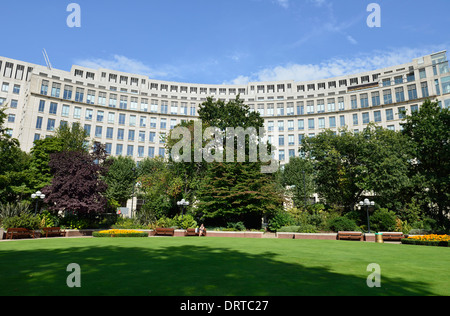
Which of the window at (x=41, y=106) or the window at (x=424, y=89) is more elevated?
the window at (x=424, y=89)

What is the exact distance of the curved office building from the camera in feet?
208

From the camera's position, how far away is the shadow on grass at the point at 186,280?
612cm

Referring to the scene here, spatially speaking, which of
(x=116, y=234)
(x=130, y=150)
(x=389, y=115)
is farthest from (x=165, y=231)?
(x=389, y=115)

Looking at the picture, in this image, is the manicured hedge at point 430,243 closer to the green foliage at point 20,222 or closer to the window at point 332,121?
the green foliage at point 20,222

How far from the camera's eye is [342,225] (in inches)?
1164

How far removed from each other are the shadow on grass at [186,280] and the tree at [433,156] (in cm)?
3111

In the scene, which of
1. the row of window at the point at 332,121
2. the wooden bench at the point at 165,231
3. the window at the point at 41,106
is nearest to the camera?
the wooden bench at the point at 165,231

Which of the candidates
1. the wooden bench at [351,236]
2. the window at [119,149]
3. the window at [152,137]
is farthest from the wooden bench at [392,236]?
the window at [119,149]

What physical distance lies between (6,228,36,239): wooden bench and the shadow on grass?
1405 centimetres

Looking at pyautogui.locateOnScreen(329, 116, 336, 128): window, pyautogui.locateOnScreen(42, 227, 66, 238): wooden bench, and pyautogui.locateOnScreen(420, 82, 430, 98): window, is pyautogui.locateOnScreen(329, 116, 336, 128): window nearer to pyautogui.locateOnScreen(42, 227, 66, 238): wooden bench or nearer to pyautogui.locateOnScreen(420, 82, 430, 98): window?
pyautogui.locateOnScreen(420, 82, 430, 98): window

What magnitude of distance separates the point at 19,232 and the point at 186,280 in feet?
67.9

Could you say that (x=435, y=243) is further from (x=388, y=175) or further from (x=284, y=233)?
(x=388, y=175)

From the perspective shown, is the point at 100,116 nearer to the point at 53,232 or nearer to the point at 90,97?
the point at 90,97
